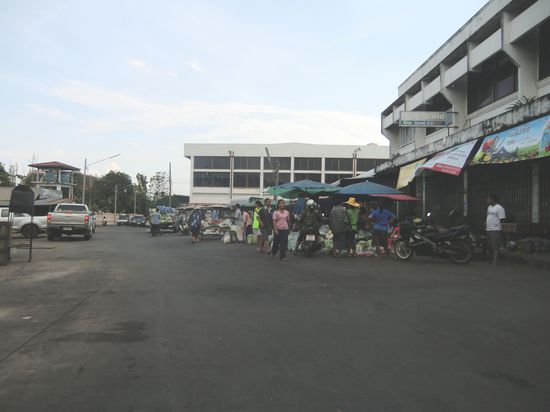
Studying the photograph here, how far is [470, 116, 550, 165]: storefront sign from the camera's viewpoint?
37.6 feet

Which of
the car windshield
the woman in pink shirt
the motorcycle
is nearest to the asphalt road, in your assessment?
the motorcycle

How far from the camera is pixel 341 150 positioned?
7112cm

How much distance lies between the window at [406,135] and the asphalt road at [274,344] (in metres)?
21.8

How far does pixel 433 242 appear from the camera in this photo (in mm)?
12852

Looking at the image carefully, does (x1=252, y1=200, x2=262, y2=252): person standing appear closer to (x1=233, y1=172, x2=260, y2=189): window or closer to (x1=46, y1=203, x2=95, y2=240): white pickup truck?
(x1=46, y1=203, x2=95, y2=240): white pickup truck

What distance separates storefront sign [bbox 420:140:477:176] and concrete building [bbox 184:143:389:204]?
178 feet

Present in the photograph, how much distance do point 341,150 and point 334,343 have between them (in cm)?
6750

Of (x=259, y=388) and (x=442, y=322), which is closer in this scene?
(x=259, y=388)

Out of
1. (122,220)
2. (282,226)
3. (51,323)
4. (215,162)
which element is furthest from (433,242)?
(215,162)

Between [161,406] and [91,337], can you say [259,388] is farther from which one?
[91,337]

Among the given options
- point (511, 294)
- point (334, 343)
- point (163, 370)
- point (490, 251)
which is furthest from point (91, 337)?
point (490, 251)

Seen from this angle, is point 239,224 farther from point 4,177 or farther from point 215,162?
point 215,162

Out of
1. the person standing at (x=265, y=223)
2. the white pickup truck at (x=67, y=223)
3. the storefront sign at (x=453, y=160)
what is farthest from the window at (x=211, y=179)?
the storefront sign at (x=453, y=160)

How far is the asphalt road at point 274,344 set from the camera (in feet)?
11.8
